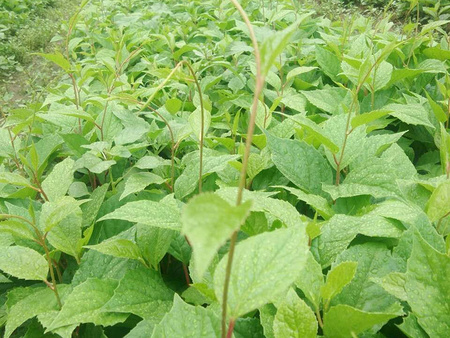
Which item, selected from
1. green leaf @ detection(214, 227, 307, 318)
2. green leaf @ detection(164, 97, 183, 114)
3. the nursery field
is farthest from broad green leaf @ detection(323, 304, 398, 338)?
green leaf @ detection(164, 97, 183, 114)

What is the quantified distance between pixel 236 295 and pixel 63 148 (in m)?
1.30

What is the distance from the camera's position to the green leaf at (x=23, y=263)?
96 cm

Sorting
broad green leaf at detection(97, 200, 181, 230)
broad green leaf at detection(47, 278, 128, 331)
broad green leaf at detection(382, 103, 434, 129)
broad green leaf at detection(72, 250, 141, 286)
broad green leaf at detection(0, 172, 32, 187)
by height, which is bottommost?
broad green leaf at detection(72, 250, 141, 286)

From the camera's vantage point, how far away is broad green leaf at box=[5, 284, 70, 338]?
96cm

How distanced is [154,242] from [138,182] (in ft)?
0.81

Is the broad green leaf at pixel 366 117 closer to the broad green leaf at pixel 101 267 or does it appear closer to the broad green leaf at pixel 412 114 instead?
the broad green leaf at pixel 412 114

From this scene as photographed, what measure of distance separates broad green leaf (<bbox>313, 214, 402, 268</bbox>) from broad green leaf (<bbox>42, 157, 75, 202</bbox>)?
77 cm

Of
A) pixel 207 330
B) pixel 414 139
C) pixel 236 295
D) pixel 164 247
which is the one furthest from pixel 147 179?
pixel 414 139

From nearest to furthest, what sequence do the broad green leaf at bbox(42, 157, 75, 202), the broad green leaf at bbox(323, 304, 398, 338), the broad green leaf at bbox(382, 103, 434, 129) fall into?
the broad green leaf at bbox(323, 304, 398, 338)
the broad green leaf at bbox(42, 157, 75, 202)
the broad green leaf at bbox(382, 103, 434, 129)

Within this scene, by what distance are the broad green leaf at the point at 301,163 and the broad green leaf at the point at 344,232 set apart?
218mm

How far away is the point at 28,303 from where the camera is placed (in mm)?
999

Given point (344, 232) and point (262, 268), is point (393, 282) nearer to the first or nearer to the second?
point (344, 232)

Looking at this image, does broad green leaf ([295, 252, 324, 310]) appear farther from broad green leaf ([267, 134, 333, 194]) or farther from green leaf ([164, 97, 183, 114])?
green leaf ([164, 97, 183, 114])

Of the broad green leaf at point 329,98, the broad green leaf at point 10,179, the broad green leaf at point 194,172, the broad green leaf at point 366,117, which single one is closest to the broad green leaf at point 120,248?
the broad green leaf at point 194,172
